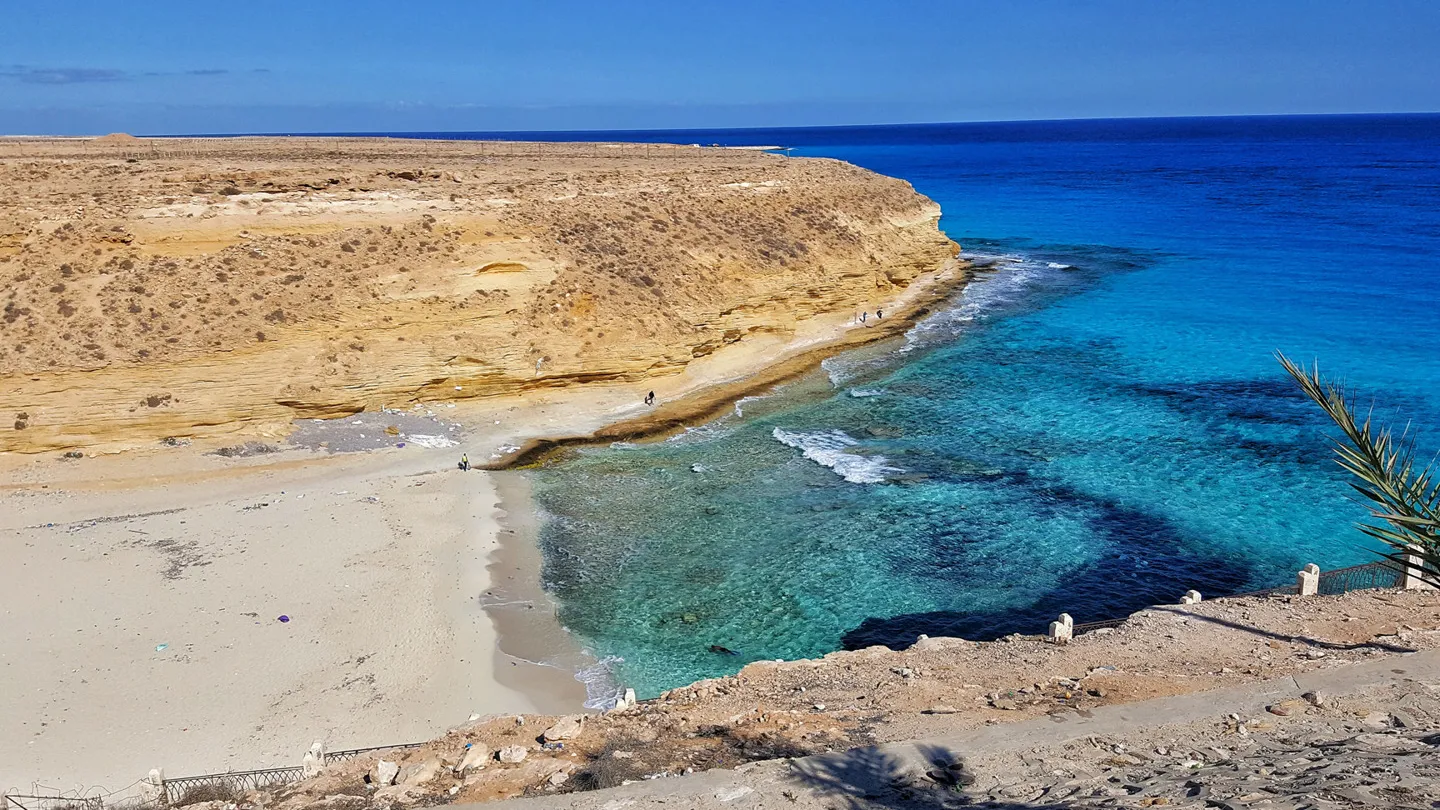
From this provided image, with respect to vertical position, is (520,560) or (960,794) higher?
(960,794)

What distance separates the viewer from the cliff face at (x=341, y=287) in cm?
2402

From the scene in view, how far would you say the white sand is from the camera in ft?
45.9

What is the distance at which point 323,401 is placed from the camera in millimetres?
25812

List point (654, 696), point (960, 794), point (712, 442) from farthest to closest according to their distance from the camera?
point (712, 442) < point (654, 696) < point (960, 794)

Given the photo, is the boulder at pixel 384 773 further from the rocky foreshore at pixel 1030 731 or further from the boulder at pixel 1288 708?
the boulder at pixel 1288 708

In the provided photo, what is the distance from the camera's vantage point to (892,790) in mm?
10086


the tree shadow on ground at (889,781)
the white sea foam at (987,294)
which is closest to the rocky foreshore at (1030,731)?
the tree shadow on ground at (889,781)

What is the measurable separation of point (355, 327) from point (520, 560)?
10.9 m

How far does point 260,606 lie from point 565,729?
29.2 ft

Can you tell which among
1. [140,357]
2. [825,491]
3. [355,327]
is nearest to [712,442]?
[825,491]

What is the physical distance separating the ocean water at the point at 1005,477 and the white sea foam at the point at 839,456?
0.10 m

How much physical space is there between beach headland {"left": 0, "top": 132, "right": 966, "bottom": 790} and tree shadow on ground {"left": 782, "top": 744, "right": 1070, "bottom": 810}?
19.7 feet

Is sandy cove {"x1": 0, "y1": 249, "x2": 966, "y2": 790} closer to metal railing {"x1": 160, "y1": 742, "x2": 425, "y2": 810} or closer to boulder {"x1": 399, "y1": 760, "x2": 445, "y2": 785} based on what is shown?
metal railing {"x1": 160, "y1": 742, "x2": 425, "y2": 810}

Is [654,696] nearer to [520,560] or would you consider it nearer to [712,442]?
[520,560]
